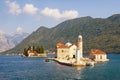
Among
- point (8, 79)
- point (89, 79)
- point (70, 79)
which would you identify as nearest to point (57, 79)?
point (70, 79)

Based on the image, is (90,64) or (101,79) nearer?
(101,79)

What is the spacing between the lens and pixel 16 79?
88812 millimetres

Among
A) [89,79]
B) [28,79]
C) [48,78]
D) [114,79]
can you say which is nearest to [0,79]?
[28,79]

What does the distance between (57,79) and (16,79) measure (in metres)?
12.7

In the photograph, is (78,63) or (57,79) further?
(78,63)

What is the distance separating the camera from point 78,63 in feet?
495

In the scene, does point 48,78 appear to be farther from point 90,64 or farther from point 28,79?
point 90,64

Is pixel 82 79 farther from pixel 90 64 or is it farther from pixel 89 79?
pixel 90 64

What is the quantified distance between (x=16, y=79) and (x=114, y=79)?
29.7 m

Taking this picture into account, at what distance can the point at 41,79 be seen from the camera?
87062 mm

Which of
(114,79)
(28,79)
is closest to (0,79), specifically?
(28,79)

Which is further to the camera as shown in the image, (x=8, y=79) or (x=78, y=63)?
(x=78, y=63)

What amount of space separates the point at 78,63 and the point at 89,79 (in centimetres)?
6325

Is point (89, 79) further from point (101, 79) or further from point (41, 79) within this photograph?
point (41, 79)
